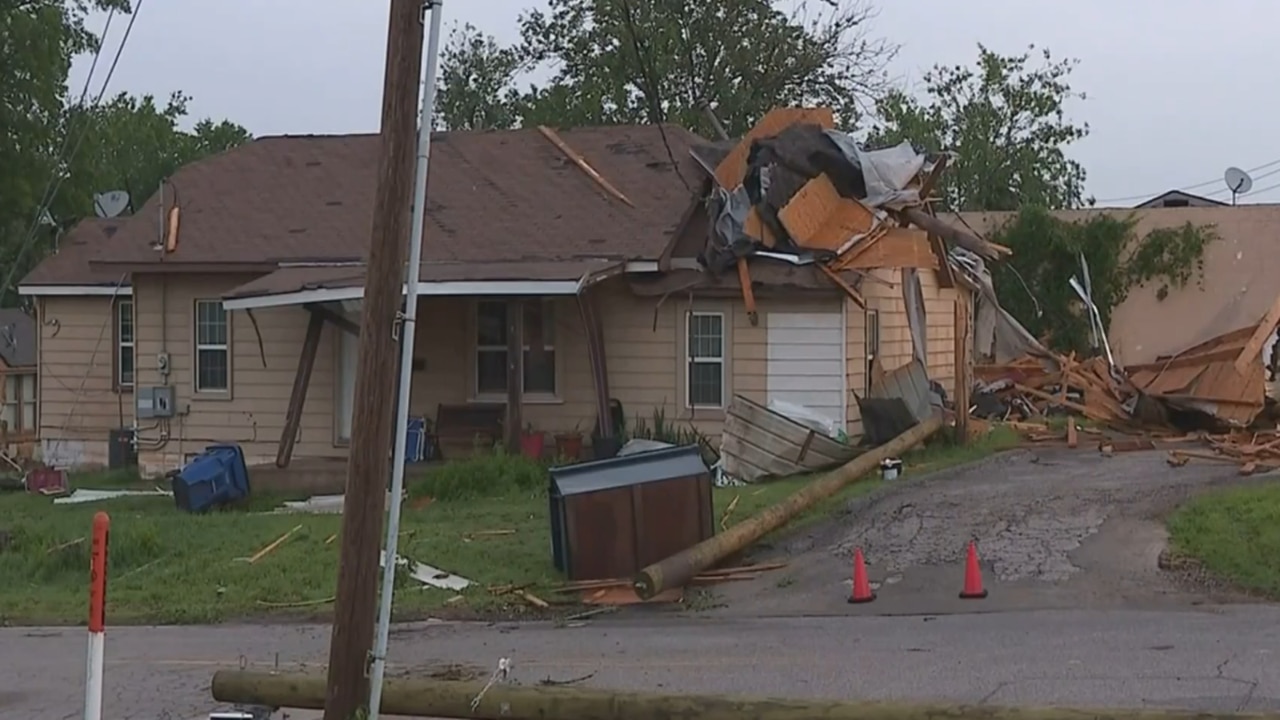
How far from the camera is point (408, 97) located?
25.5ft

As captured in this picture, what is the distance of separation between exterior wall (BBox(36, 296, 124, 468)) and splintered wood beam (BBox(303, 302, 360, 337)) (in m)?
5.89

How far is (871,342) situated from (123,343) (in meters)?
11.9

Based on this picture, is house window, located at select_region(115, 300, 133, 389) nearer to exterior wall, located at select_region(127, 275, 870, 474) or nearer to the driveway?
exterior wall, located at select_region(127, 275, 870, 474)

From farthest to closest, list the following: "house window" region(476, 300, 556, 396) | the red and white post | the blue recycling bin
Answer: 1. "house window" region(476, 300, 556, 396)
2. the blue recycling bin
3. the red and white post

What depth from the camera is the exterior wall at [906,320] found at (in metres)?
23.1

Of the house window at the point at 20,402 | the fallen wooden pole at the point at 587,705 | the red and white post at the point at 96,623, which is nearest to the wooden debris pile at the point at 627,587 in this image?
the fallen wooden pole at the point at 587,705

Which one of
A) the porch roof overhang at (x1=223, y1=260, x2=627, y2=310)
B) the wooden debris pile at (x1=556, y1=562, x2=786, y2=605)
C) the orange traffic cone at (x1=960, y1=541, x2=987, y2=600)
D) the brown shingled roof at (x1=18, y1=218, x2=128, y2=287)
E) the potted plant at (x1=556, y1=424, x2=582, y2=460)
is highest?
the brown shingled roof at (x1=18, y1=218, x2=128, y2=287)

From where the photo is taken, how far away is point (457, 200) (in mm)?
23906

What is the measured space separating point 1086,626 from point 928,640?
1211 mm

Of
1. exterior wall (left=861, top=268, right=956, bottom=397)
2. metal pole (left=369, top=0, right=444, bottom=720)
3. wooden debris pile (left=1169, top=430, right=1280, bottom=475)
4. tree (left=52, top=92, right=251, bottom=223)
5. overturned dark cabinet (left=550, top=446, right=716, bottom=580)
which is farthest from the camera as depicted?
tree (left=52, top=92, right=251, bottom=223)

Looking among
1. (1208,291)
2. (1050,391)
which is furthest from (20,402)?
(1208,291)

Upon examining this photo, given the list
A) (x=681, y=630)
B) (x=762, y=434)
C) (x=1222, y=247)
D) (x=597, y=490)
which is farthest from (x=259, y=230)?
(x=1222, y=247)

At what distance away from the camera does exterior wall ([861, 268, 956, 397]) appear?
75.8 feet

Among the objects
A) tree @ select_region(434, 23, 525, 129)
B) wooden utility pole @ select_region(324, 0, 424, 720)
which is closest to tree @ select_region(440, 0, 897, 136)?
tree @ select_region(434, 23, 525, 129)
